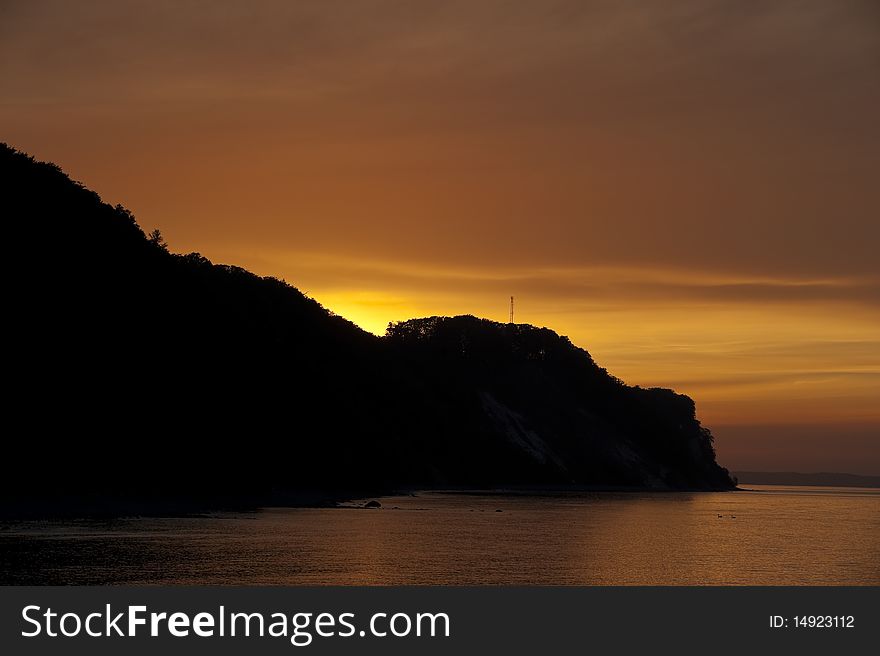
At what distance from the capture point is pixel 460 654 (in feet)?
129

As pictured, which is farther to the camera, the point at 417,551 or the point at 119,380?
the point at 119,380

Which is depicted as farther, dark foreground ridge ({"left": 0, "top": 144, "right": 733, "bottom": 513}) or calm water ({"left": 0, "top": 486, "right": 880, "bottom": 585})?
dark foreground ridge ({"left": 0, "top": 144, "right": 733, "bottom": 513})

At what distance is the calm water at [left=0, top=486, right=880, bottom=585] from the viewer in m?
64.4

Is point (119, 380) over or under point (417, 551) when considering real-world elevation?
over

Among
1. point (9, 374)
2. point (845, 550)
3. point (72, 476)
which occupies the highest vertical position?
point (9, 374)

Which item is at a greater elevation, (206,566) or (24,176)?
(24,176)

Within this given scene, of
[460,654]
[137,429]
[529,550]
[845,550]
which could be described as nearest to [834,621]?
[460,654]

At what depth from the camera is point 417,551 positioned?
83.4 m

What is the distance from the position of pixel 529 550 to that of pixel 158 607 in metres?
50.3

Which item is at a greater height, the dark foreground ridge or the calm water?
the dark foreground ridge

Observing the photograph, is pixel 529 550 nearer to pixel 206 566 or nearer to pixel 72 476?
pixel 206 566

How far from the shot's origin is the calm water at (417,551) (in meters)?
64.4

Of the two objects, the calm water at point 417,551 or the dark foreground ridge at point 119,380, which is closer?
the calm water at point 417,551

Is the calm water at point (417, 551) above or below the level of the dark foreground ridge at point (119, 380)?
below
